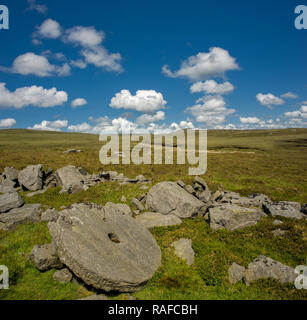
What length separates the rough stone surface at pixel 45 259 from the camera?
34.0ft

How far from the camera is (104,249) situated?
411 inches

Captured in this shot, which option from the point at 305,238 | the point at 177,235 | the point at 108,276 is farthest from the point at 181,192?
the point at 108,276

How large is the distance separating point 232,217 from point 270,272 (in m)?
5.06

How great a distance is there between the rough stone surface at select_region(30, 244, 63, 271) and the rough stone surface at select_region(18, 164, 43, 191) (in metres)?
15.6

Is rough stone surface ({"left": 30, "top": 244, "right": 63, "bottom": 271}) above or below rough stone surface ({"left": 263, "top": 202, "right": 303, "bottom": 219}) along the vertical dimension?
below

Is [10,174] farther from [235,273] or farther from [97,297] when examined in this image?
[235,273]

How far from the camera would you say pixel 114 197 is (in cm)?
2161

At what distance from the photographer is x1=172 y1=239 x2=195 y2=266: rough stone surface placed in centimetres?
1189

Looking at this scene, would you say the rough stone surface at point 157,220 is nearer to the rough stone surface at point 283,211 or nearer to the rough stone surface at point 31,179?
the rough stone surface at point 283,211

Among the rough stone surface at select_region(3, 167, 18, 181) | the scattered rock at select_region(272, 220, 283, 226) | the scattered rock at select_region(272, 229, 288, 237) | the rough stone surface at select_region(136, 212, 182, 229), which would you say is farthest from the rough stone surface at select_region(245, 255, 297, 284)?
the rough stone surface at select_region(3, 167, 18, 181)

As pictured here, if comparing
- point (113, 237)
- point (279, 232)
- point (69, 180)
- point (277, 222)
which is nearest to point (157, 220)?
point (113, 237)

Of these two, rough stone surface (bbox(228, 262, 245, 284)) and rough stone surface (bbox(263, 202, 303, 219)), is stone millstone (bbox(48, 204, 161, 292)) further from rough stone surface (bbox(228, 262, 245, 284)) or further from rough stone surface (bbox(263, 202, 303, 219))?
rough stone surface (bbox(263, 202, 303, 219))

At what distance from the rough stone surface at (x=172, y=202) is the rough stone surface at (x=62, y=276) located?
8.99m

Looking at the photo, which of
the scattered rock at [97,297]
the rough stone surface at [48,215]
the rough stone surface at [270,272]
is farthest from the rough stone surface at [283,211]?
the rough stone surface at [48,215]
